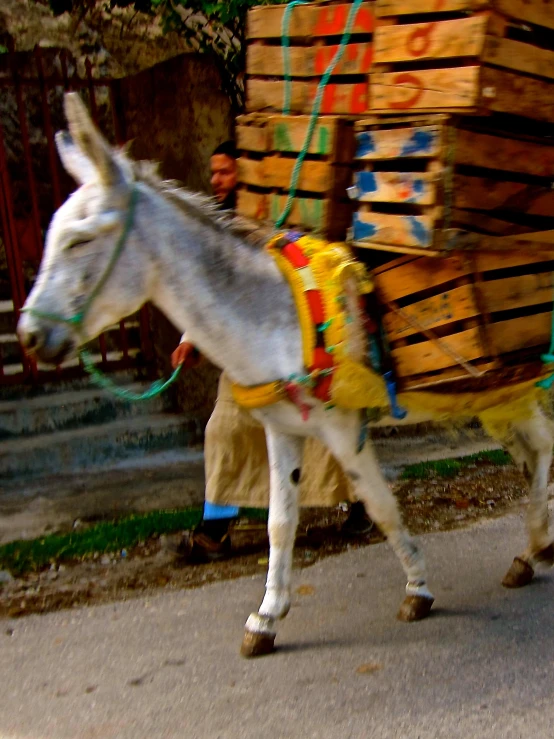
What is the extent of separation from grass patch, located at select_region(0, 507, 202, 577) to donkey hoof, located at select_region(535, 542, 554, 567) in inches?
74.1

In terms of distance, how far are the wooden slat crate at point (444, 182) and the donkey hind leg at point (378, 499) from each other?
0.68 metres

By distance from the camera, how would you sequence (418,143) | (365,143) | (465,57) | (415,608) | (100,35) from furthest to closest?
(100,35) < (415,608) < (365,143) < (418,143) < (465,57)

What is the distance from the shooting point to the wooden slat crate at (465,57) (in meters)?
2.28

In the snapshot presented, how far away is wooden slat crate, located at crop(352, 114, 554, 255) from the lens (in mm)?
2371

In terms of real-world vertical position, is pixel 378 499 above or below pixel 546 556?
above

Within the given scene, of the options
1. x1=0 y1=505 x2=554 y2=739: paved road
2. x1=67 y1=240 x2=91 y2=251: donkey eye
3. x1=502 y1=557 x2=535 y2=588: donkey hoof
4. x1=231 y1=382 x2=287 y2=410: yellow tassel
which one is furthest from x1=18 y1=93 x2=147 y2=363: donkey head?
x1=502 y1=557 x2=535 y2=588: donkey hoof

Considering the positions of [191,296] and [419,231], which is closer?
[419,231]

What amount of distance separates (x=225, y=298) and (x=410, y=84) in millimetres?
909

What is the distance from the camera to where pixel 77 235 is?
A: 246 cm

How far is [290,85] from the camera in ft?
9.19

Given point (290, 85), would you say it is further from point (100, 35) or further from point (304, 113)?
point (100, 35)

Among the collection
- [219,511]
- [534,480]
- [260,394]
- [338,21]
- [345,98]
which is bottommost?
[219,511]

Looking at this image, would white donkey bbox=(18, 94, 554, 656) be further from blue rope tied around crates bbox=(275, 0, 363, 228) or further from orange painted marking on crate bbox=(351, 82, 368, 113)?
orange painted marking on crate bbox=(351, 82, 368, 113)

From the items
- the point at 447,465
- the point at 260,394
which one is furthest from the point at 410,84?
the point at 447,465
